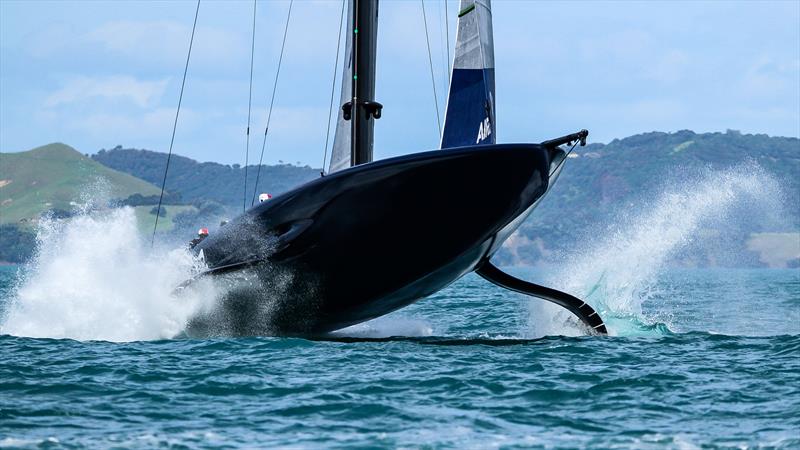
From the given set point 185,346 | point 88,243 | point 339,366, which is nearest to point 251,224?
point 185,346

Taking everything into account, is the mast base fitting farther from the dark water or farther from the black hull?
the dark water

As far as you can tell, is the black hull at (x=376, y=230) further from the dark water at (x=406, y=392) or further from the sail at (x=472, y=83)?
the sail at (x=472, y=83)

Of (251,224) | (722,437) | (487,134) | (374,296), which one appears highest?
(487,134)

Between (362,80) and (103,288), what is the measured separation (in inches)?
179

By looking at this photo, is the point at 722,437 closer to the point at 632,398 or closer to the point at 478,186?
the point at 632,398

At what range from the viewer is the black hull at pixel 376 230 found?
11.8m

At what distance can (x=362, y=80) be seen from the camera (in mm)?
13680

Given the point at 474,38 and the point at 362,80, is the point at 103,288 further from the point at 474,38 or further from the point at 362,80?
the point at 474,38

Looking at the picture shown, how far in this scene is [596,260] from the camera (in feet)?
56.7

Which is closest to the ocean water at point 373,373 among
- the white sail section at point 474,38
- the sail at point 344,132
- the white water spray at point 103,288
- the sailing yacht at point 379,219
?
the white water spray at point 103,288

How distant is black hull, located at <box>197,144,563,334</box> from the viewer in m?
11.8

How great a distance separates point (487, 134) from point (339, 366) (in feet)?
13.0

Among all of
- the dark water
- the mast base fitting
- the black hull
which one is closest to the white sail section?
the mast base fitting

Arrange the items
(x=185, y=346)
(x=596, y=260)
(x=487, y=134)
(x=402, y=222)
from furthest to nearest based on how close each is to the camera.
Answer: (x=596, y=260) < (x=487, y=134) < (x=185, y=346) < (x=402, y=222)
